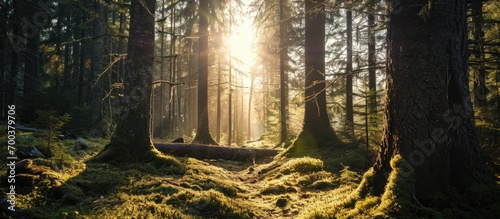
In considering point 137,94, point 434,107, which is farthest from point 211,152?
point 434,107

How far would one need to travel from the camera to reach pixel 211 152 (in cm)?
1159

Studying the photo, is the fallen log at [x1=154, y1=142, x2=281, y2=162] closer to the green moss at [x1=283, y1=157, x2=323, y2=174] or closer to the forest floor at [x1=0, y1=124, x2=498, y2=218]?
the forest floor at [x1=0, y1=124, x2=498, y2=218]

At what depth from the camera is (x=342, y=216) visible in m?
3.98

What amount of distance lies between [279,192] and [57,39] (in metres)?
22.9

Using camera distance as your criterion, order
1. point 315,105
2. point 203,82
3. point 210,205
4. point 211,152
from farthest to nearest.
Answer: point 203,82 → point 211,152 → point 315,105 → point 210,205

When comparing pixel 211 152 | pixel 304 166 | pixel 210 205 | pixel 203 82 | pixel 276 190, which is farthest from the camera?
pixel 203 82

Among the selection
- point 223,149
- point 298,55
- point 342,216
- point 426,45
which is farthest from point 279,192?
point 298,55

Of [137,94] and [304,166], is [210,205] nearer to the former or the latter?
[304,166]

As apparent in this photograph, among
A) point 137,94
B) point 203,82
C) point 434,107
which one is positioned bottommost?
point 434,107

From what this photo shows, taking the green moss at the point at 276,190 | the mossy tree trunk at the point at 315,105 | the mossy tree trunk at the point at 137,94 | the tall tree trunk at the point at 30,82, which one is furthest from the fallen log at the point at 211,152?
the tall tree trunk at the point at 30,82

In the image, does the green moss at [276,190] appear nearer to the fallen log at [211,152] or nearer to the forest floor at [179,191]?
the forest floor at [179,191]

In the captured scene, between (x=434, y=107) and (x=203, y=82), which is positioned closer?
(x=434, y=107)

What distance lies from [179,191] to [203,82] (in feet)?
41.0

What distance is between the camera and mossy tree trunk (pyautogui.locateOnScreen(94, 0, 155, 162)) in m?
7.46
